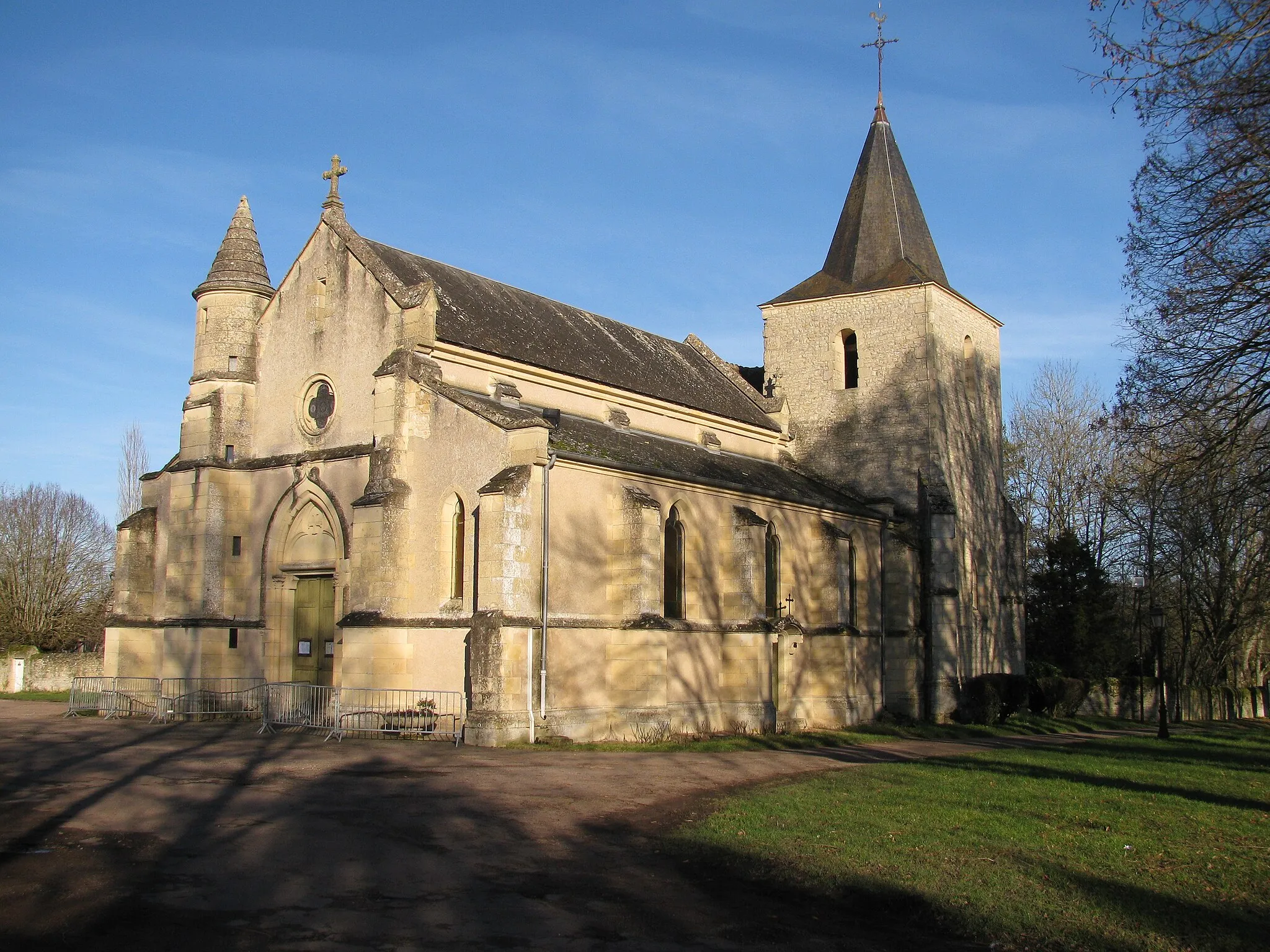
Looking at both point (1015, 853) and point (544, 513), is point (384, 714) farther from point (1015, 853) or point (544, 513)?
point (1015, 853)

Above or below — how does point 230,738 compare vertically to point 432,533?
below

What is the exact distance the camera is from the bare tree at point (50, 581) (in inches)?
1788

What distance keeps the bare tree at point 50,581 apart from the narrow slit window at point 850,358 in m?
33.4

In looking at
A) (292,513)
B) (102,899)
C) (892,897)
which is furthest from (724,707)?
(102,899)

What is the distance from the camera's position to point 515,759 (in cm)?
1848

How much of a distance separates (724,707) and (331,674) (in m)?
9.35

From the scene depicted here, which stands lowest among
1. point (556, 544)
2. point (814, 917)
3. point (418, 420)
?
point (814, 917)

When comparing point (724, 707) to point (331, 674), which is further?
point (724, 707)

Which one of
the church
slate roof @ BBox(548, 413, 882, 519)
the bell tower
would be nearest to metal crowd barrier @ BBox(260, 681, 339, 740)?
the church

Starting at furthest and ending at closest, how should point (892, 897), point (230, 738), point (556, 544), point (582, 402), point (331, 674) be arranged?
point (582, 402) < point (331, 674) < point (556, 544) < point (230, 738) < point (892, 897)

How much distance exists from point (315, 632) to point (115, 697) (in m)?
4.89

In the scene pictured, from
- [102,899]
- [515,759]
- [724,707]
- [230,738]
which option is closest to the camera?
[102,899]

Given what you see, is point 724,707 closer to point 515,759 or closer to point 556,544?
point 556,544

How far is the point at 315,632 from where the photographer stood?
25594 millimetres
